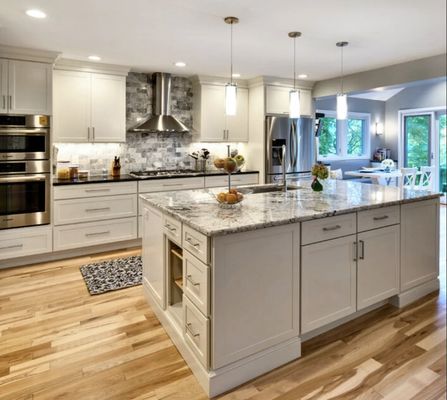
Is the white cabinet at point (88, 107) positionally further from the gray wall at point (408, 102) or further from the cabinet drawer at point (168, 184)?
the gray wall at point (408, 102)

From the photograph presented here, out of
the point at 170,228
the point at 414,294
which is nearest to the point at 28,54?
the point at 170,228

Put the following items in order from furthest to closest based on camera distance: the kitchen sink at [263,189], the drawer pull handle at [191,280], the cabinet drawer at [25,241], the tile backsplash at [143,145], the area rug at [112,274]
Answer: the tile backsplash at [143,145], the cabinet drawer at [25,241], the kitchen sink at [263,189], the area rug at [112,274], the drawer pull handle at [191,280]

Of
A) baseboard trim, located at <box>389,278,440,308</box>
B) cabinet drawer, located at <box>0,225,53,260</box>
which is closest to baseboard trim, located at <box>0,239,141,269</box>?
cabinet drawer, located at <box>0,225,53,260</box>

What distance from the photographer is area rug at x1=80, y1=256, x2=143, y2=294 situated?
311 cm

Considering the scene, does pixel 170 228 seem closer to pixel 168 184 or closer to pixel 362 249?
pixel 362 249

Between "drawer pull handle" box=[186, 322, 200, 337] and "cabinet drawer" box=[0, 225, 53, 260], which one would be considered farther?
"cabinet drawer" box=[0, 225, 53, 260]

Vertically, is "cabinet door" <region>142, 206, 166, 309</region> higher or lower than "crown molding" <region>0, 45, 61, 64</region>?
lower

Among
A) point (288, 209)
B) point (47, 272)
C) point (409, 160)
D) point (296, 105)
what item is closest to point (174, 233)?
point (288, 209)

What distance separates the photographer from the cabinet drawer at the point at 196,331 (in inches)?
69.7

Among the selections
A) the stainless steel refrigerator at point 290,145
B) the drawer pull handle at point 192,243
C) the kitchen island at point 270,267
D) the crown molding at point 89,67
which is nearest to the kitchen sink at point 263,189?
the kitchen island at point 270,267

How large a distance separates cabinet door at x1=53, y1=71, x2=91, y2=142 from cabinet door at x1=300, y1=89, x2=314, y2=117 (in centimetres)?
309

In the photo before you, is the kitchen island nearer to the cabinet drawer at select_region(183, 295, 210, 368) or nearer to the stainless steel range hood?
the cabinet drawer at select_region(183, 295, 210, 368)

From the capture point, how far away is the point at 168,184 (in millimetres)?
4395

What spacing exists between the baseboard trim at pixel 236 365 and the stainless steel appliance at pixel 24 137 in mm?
2518
